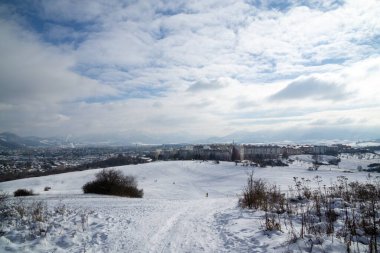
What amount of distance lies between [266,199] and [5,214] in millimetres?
9661

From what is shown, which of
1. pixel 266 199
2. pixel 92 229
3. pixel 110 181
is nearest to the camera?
pixel 92 229

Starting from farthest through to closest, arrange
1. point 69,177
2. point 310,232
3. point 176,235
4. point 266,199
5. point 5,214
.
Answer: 1. point 69,177
2. point 266,199
3. point 5,214
4. point 176,235
5. point 310,232

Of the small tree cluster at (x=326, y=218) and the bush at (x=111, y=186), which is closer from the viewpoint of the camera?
the small tree cluster at (x=326, y=218)

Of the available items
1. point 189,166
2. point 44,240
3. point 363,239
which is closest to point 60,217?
point 44,240

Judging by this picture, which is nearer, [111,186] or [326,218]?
[326,218]

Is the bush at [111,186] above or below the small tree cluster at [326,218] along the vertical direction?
below

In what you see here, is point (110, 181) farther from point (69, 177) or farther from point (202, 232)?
point (69, 177)

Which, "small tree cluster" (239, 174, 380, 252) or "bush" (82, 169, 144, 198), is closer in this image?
"small tree cluster" (239, 174, 380, 252)

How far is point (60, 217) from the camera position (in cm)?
972

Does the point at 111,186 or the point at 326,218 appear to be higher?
the point at 326,218

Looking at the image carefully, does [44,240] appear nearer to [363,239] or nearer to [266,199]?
[363,239]

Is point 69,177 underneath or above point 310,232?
underneath

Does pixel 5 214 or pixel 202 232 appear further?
pixel 5 214

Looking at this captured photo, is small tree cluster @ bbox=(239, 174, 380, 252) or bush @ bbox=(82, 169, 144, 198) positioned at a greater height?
small tree cluster @ bbox=(239, 174, 380, 252)
